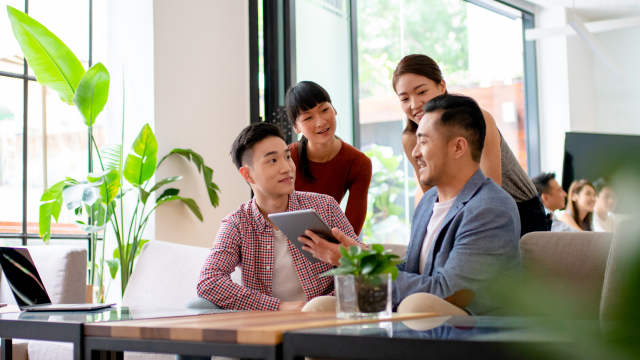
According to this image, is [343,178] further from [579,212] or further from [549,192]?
[579,212]

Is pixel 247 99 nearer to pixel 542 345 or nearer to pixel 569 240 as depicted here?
pixel 569 240

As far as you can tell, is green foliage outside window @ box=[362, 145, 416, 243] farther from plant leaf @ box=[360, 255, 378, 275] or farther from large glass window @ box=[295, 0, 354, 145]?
plant leaf @ box=[360, 255, 378, 275]

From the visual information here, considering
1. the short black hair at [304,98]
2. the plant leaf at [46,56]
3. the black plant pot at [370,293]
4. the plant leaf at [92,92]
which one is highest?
the plant leaf at [46,56]

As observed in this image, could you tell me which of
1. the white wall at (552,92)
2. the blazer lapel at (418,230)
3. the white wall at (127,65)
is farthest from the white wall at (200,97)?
the white wall at (552,92)

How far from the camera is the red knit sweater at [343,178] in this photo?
2.71m

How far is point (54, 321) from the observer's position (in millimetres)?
1194

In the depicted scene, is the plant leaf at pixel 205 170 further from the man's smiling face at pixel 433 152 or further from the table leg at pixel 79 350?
the table leg at pixel 79 350

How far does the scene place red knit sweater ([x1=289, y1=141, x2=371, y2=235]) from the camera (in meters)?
2.71

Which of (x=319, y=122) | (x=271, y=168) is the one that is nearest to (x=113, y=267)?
(x=319, y=122)

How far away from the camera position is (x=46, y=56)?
3258mm

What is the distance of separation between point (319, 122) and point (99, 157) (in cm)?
153

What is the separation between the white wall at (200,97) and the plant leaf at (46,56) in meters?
0.56

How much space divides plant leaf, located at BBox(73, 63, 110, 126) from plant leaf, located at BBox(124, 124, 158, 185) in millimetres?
284

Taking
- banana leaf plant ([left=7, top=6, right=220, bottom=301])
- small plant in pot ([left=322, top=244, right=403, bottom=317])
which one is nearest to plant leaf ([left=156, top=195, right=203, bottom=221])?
banana leaf plant ([left=7, top=6, right=220, bottom=301])
